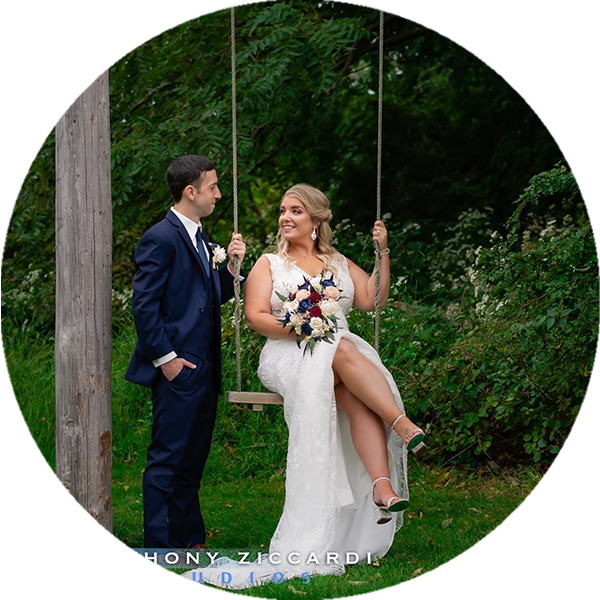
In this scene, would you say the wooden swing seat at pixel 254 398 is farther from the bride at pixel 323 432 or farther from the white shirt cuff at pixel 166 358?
the white shirt cuff at pixel 166 358

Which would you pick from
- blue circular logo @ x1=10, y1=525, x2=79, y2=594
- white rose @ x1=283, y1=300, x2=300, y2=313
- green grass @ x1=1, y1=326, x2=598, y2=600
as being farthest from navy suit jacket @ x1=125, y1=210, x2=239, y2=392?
green grass @ x1=1, y1=326, x2=598, y2=600

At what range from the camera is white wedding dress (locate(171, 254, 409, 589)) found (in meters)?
4.03

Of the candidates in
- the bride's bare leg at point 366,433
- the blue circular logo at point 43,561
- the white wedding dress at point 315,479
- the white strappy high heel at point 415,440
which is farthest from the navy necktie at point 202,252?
the blue circular logo at point 43,561

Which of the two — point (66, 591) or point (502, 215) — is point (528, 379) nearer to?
point (66, 591)

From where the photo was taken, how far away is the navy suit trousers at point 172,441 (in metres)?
4.20

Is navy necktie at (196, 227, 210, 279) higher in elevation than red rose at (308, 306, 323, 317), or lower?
higher

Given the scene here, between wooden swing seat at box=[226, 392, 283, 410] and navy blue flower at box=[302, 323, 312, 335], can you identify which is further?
navy blue flower at box=[302, 323, 312, 335]

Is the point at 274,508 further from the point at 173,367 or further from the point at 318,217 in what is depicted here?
the point at 318,217

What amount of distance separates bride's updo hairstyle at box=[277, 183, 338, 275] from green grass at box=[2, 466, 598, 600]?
56.9 inches

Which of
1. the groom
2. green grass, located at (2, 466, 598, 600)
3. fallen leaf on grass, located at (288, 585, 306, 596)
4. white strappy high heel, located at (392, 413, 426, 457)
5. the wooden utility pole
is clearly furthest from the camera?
the wooden utility pole

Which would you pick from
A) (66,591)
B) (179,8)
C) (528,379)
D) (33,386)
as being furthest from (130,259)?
(66,591)

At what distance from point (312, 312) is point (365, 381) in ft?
1.30

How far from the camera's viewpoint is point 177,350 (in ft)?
13.8

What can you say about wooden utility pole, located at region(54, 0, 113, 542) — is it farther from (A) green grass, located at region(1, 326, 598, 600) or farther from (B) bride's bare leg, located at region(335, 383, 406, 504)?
(B) bride's bare leg, located at region(335, 383, 406, 504)
